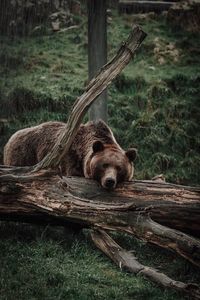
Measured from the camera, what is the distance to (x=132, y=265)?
19.9ft

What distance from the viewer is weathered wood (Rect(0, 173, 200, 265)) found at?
18.5ft

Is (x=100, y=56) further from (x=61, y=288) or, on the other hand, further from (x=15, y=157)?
(x=61, y=288)

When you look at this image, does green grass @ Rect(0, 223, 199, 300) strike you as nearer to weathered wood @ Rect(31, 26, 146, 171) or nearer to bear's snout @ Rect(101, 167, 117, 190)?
bear's snout @ Rect(101, 167, 117, 190)

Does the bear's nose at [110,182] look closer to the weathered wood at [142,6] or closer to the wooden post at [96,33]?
the wooden post at [96,33]

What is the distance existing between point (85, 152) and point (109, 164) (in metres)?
0.82

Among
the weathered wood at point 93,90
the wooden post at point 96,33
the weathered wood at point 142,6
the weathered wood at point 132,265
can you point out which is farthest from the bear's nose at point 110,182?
the weathered wood at point 142,6

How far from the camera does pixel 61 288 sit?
5.49 m

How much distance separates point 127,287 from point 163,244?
0.62 m

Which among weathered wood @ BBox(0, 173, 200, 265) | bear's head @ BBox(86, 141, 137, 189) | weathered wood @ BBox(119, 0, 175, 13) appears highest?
weathered wood @ BBox(119, 0, 175, 13)

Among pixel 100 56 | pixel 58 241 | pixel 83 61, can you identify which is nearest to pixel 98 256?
pixel 58 241

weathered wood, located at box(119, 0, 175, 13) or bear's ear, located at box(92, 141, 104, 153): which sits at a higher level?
weathered wood, located at box(119, 0, 175, 13)

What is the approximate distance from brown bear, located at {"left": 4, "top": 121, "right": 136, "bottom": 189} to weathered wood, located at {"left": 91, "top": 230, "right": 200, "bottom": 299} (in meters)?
0.68

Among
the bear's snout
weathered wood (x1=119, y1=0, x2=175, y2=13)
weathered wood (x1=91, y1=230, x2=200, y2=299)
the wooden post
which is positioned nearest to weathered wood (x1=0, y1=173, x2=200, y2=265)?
the bear's snout

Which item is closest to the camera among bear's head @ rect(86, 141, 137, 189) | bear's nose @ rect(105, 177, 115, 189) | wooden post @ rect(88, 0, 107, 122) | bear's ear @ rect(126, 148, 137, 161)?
bear's nose @ rect(105, 177, 115, 189)
